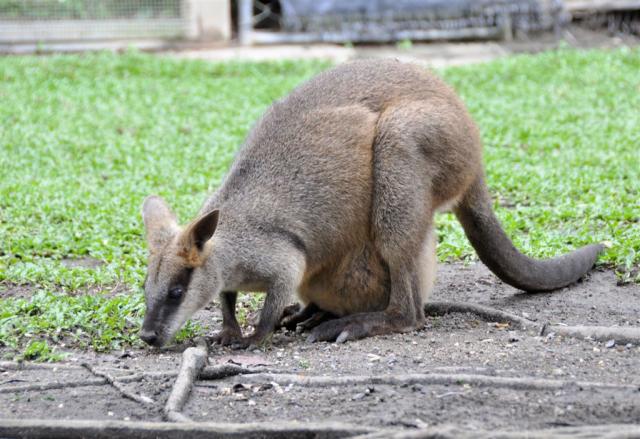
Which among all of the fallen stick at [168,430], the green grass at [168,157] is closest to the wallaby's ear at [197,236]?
the green grass at [168,157]

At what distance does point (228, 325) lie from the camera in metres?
5.58

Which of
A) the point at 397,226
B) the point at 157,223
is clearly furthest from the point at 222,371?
the point at 397,226

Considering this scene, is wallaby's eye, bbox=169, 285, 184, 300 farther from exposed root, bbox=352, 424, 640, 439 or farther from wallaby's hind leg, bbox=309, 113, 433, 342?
exposed root, bbox=352, 424, 640, 439

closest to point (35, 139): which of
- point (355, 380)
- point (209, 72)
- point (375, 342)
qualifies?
point (209, 72)

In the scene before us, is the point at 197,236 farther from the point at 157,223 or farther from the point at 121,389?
the point at 121,389

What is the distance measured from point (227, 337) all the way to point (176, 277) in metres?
0.50

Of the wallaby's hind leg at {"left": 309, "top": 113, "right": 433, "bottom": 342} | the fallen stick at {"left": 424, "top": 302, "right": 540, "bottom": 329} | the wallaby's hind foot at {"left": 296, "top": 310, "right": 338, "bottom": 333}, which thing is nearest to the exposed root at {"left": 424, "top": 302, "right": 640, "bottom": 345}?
the fallen stick at {"left": 424, "top": 302, "right": 540, "bottom": 329}

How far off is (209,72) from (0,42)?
132 inches

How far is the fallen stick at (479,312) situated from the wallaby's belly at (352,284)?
1.27 ft

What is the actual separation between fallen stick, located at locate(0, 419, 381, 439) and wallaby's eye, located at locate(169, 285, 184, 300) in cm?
133

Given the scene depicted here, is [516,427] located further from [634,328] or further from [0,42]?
[0,42]

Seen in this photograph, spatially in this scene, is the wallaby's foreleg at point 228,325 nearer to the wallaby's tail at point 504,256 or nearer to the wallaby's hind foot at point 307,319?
the wallaby's hind foot at point 307,319

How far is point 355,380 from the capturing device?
4426mm

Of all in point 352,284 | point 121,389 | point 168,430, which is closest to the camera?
point 168,430
